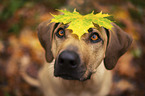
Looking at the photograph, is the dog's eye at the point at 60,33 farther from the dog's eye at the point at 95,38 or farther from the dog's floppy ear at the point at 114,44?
the dog's floppy ear at the point at 114,44

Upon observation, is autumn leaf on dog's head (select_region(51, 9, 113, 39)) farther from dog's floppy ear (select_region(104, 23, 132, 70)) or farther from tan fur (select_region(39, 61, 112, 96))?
tan fur (select_region(39, 61, 112, 96))

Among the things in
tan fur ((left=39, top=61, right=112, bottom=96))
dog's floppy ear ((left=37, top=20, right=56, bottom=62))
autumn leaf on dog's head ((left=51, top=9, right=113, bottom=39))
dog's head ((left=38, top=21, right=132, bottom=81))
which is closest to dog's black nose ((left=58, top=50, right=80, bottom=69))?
dog's head ((left=38, top=21, right=132, bottom=81))

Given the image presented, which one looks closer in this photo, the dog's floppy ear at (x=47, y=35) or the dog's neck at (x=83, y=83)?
the dog's floppy ear at (x=47, y=35)

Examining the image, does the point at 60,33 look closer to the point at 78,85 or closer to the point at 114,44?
the point at 114,44

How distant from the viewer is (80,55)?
220 cm

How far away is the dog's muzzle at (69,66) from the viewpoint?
210 centimetres

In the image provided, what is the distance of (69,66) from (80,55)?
20 cm

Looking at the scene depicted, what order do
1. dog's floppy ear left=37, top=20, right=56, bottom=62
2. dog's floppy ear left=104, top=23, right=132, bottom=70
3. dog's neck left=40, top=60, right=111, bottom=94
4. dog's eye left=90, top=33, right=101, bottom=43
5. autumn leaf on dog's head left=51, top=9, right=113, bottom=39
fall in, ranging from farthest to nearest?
1. dog's neck left=40, top=60, right=111, bottom=94
2. dog's floppy ear left=37, top=20, right=56, bottom=62
3. dog's floppy ear left=104, top=23, right=132, bottom=70
4. dog's eye left=90, top=33, right=101, bottom=43
5. autumn leaf on dog's head left=51, top=9, right=113, bottom=39

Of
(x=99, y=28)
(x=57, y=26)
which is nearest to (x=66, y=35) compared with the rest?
(x=57, y=26)

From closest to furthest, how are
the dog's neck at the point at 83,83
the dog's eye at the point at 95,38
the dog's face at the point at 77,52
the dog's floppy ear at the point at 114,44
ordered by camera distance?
the dog's face at the point at 77,52
the dog's eye at the point at 95,38
the dog's floppy ear at the point at 114,44
the dog's neck at the point at 83,83

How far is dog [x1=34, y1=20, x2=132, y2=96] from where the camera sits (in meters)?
2.21

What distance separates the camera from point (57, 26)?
8.76 feet

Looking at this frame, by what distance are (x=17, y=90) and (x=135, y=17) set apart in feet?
12.7

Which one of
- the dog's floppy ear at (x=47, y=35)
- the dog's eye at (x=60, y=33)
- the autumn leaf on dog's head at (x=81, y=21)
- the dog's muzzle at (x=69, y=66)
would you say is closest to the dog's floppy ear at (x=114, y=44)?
the autumn leaf on dog's head at (x=81, y=21)
